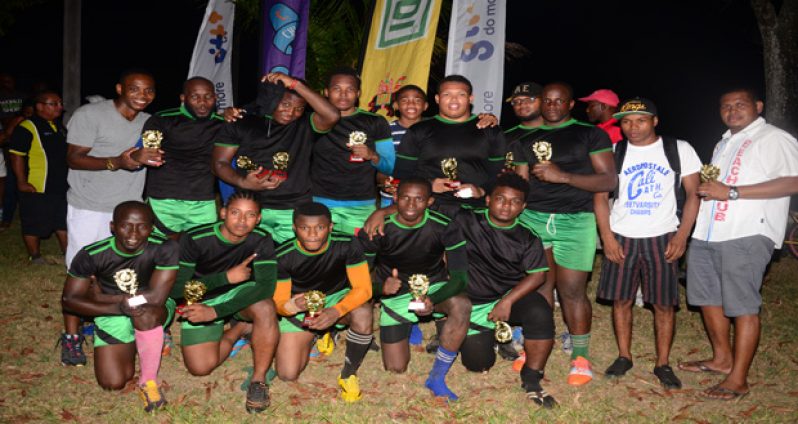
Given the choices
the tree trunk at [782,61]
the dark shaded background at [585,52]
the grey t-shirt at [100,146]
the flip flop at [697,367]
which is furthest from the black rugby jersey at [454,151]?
the dark shaded background at [585,52]

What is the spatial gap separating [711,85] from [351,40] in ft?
96.0

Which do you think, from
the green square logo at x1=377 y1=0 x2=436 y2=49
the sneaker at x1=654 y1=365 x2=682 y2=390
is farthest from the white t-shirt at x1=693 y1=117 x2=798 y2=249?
the green square logo at x1=377 y1=0 x2=436 y2=49

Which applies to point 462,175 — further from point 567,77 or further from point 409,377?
point 567,77

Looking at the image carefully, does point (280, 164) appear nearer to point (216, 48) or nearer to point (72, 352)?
point (72, 352)

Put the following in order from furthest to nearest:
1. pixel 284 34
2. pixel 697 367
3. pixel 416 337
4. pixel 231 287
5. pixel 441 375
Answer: pixel 284 34 < pixel 416 337 < pixel 697 367 < pixel 231 287 < pixel 441 375

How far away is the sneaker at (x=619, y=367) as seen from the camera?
633 cm

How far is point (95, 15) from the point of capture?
112 ft

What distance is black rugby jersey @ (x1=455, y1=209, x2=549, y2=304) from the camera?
6.07m

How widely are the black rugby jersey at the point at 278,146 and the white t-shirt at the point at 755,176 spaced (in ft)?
13.3

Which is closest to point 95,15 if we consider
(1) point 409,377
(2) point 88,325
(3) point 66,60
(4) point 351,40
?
(3) point 66,60

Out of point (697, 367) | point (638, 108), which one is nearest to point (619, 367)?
point (697, 367)

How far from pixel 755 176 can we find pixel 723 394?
6.80 feet

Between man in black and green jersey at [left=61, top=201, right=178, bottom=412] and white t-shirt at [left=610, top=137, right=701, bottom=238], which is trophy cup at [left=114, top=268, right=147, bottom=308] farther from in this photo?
white t-shirt at [left=610, top=137, right=701, bottom=238]

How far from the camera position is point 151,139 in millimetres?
6195
